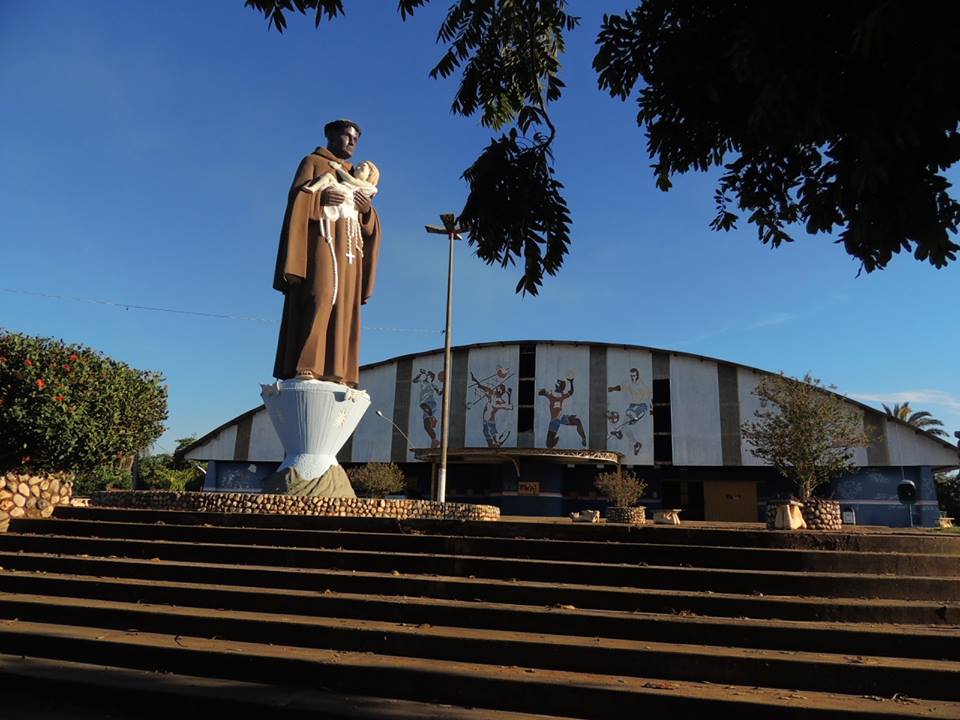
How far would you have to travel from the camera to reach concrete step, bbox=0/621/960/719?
3.91 meters

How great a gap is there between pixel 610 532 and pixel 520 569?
113cm

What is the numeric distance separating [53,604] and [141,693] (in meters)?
2.27

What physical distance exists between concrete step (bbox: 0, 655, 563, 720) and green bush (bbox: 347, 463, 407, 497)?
83.6ft

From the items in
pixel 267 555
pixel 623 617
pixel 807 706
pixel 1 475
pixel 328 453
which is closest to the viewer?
pixel 807 706

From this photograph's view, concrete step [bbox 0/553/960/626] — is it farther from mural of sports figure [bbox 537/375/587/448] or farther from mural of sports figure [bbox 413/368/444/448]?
mural of sports figure [bbox 537/375/587/448]

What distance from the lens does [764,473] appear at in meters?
30.1

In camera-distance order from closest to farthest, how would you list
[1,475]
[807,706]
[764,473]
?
[807,706] → [1,475] → [764,473]

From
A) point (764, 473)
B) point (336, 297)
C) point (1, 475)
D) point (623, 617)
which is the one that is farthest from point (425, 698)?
point (764, 473)

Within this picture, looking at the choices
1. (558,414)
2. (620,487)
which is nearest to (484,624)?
(620,487)

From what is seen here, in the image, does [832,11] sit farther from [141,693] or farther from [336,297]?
[336,297]

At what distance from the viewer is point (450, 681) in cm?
438

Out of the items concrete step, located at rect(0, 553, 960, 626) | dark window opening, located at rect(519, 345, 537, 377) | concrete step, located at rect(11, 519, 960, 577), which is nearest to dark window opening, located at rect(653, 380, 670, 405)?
dark window opening, located at rect(519, 345, 537, 377)

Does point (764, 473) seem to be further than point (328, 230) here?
Yes

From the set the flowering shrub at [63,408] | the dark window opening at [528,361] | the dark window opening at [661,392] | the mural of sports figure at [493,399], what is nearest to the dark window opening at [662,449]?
the dark window opening at [661,392]
